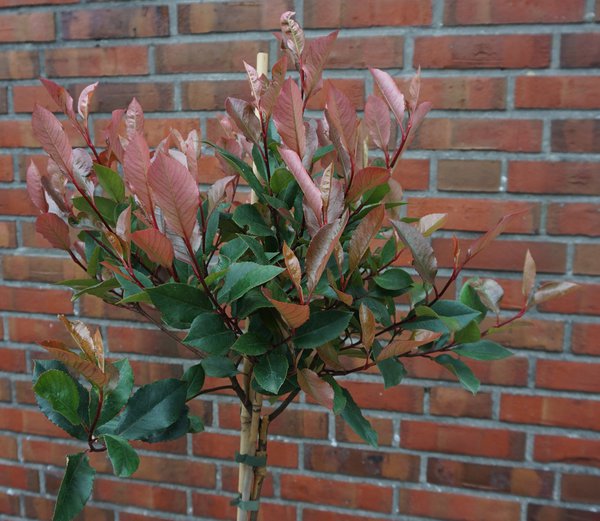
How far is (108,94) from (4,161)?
33 centimetres

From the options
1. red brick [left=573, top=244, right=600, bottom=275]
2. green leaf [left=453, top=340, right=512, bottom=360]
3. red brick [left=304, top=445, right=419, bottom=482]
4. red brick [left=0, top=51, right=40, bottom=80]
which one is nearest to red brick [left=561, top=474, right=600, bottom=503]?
red brick [left=304, top=445, right=419, bottom=482]

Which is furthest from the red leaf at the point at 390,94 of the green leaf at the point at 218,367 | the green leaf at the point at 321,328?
the green leaf at the point at 218,367

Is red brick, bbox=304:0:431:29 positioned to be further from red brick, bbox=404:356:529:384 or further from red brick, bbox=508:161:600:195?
red brick, bbox=404:356:529:384

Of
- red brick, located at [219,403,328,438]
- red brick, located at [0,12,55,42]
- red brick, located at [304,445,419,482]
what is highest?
red brick, located at [0,12,55,42]

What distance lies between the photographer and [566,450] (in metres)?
1.33

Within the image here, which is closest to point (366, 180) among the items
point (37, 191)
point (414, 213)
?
point (37, 191)

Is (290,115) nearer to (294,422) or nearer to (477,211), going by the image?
(477,211)

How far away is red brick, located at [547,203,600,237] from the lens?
1247 millimetres

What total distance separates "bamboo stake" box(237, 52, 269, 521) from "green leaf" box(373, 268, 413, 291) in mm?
186

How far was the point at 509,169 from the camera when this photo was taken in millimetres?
1274

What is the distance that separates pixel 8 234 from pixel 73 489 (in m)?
1.10

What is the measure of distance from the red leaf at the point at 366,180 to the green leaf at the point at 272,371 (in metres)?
0.19

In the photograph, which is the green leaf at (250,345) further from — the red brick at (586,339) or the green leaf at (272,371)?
the red brick at (586,339)

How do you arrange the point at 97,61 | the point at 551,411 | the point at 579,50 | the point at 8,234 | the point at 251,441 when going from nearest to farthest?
the point at 251,441 → the point at 579,50 → the point at 551,411 → the point at 97,61 → the point at 8,234
